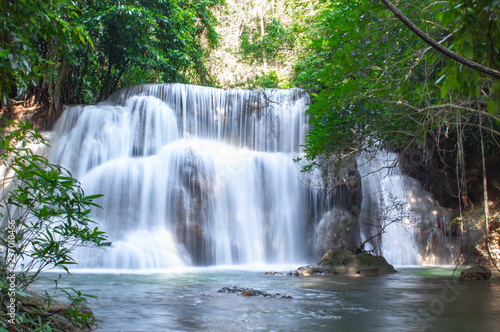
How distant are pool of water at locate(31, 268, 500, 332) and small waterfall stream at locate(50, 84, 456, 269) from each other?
323 centimetres

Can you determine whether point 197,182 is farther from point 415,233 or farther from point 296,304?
point 296,304

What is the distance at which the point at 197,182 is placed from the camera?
1255 centimetres

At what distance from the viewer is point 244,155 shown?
48.4 feet

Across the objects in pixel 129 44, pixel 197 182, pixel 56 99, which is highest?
pixel 129 44

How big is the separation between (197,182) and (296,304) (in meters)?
7.61

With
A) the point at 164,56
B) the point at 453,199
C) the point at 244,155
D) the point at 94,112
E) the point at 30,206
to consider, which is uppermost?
the point at 164,56

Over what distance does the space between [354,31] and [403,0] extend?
1547mm

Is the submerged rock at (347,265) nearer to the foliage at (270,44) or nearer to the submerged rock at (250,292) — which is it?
the submerged rock at (250,292)

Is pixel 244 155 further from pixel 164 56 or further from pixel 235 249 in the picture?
pixel 164 56

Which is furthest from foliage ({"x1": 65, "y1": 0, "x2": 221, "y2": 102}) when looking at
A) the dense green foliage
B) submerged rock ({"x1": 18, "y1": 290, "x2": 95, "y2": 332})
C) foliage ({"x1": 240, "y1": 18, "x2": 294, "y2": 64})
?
submerged rock ({"x1": 18, "y1": 290, "x2": 95, "y2": 332})

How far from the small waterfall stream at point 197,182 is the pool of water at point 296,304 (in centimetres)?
323

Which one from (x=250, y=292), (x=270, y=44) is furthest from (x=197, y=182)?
(x=270, y=44)

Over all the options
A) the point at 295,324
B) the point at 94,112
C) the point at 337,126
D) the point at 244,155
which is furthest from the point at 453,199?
the point at 94,112

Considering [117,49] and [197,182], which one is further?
[117,49]
